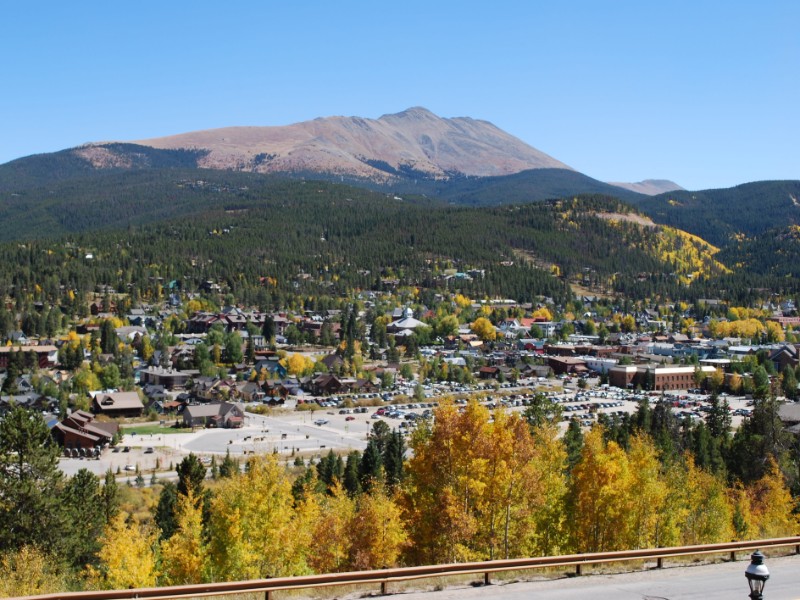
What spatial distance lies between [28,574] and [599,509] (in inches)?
625

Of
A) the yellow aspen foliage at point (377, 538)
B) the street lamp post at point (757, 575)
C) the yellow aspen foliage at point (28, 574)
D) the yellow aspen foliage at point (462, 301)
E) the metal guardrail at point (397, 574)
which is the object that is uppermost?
the street lamp post at point (757, 575)

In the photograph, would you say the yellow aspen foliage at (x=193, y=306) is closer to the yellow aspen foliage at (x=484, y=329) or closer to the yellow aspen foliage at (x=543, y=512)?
the yellow aspen foliage at (x=484, y=329)

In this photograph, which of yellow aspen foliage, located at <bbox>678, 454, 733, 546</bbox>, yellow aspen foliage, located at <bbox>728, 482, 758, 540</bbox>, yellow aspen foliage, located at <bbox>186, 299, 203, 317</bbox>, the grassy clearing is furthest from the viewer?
yellow aspen foliage, located at <bbox>186, 299, 203, 317</bbox>

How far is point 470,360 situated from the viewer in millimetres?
114000

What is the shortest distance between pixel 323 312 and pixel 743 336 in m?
70.9

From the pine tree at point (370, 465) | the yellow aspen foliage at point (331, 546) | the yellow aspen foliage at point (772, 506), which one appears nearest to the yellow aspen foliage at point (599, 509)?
the yellow aspen foliage at point (331, 546)

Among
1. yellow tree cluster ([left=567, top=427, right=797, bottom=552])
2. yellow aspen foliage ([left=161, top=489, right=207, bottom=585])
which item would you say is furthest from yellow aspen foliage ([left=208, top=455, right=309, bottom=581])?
yellow tree cluster ([left=567, top=427, right=797, bottom=552])

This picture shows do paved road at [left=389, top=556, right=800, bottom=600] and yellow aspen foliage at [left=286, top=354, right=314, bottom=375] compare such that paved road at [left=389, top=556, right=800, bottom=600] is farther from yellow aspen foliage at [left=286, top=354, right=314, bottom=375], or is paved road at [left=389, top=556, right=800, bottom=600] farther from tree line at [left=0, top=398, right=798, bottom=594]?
yellow aspen foliage at [left=286, top=354, right=314, bottom=375]

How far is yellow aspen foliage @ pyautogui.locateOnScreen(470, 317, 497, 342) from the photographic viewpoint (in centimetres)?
14012

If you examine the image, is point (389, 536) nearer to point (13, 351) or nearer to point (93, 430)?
point (93, 430)

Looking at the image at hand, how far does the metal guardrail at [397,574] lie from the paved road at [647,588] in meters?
0.34

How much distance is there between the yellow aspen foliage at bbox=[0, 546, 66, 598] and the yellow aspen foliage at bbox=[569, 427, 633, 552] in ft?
47.4

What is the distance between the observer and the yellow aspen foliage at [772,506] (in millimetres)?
37531

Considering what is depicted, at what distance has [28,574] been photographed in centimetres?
2291
